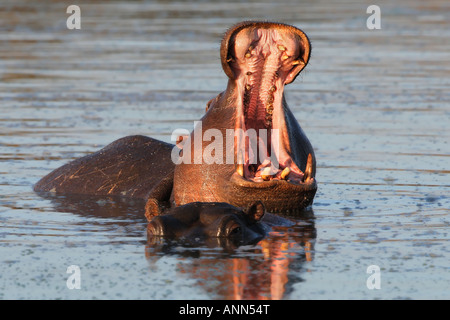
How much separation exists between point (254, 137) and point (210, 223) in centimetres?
94

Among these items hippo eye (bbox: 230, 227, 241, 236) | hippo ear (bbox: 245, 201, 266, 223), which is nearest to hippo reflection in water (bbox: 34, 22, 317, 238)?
hippo ear (bbox: 245, 201, 266, 223)

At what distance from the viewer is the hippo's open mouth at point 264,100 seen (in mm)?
7664

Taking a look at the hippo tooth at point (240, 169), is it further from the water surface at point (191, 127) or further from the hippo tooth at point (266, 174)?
the water surface at point (191, 127)

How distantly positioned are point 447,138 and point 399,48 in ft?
28.4

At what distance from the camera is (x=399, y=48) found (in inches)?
789

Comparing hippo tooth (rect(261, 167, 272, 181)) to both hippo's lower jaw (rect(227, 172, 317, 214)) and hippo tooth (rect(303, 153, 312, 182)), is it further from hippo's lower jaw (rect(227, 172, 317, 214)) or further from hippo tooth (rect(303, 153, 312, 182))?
hippo tooth (rect(303, 153, 312, 182))

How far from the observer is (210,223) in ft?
24.0

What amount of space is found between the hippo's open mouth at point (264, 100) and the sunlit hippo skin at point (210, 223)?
48 cm

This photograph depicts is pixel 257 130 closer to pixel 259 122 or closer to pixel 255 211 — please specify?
pixel 259 122

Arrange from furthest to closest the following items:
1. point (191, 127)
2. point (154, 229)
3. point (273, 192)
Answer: point (191, 127) → point (273, 192) → point (154, 229)

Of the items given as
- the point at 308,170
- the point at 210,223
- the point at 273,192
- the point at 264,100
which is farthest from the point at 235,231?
the point at 264,100

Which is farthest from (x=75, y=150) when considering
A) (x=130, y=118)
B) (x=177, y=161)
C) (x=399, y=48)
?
(x=399, y=48)

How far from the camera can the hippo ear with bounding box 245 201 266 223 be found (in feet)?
23.9

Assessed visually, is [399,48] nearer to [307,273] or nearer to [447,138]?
[447,138]
